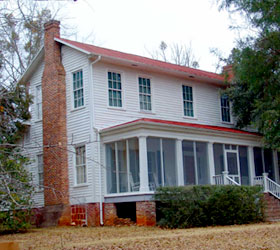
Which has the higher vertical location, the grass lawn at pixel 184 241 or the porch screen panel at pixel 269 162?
the porch screen panel at pixel 269 162

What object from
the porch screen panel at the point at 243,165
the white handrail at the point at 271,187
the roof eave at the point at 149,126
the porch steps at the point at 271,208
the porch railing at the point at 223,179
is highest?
the roof eave at the point at 149,126

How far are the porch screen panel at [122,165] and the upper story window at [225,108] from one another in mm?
8055

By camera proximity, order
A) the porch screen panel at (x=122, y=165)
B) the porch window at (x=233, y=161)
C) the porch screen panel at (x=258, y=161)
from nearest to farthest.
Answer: the porch screen panel at (x=122, y=165), the porch window at (x=233, y=161), the porch screen panel at (x=258, y=161)

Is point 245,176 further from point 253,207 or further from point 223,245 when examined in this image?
point 223,245

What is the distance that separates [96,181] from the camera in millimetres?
20828

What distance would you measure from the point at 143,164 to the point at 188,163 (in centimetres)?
292

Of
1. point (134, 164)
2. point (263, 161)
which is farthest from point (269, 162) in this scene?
point (134, 164)

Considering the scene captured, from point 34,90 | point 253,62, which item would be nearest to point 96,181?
point 34,90

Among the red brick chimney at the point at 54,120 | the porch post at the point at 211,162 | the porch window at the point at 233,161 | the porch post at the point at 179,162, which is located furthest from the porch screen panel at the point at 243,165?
the red brick chimney at the point at 54,120

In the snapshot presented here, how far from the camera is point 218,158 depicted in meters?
22.9

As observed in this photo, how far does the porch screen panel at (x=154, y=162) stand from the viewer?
65.4 ft

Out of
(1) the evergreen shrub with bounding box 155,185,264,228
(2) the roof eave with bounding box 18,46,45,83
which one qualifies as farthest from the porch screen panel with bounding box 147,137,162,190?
(2) the roof eave with bounding box 18,46,45,83

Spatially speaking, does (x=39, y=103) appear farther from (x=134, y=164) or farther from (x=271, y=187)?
(x=271, y=187)

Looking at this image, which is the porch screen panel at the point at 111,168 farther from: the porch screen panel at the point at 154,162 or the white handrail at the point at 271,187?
the white handrail at the point at 271,187
